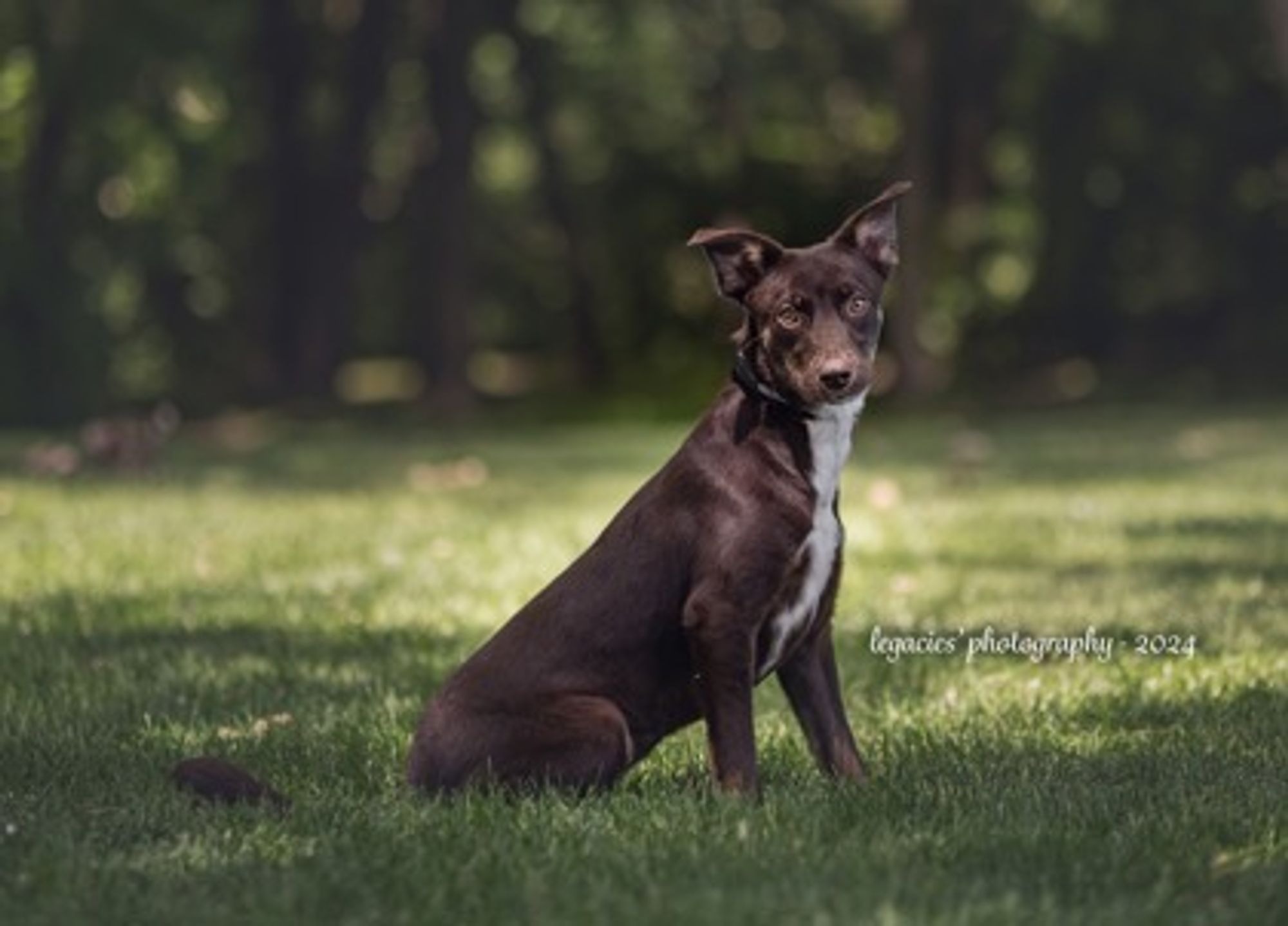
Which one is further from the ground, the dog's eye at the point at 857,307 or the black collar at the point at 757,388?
the dog's eye at the point at 857,307

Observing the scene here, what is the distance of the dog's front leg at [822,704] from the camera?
6719 mm

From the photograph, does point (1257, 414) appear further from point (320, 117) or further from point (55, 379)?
point (320, 117)

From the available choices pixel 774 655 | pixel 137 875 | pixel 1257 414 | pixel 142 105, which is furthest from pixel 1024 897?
pixel 142 105

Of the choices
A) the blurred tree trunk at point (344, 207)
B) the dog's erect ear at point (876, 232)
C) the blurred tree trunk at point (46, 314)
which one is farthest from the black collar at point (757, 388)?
the blurred tree trunk at point (344, 207)

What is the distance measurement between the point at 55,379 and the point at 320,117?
461 inches

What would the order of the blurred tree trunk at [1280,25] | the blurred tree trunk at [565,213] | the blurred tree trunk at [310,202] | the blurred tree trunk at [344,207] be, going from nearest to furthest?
1. the blurred tree trunk at [1280,25]
2. the blurred tree trunk at [344,207]
3. the blurred tree trunk at [310,202]
4. the blurred tree trunk at [565,213]

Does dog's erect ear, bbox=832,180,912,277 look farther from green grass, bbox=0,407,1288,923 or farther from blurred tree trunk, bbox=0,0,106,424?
blurred tree trunk, bbox=0,0,106,424

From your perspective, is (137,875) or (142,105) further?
(142,105)

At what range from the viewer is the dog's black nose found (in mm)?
6395

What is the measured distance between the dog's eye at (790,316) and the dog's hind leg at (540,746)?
1057 mm

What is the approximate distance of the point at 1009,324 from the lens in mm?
41938

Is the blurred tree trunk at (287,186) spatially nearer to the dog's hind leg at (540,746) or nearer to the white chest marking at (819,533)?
the white chest marking at (819,533)

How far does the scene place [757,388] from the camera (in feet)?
21.7

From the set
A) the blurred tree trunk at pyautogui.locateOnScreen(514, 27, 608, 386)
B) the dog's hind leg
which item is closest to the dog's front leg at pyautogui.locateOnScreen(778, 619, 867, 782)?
the dog's hind leg
